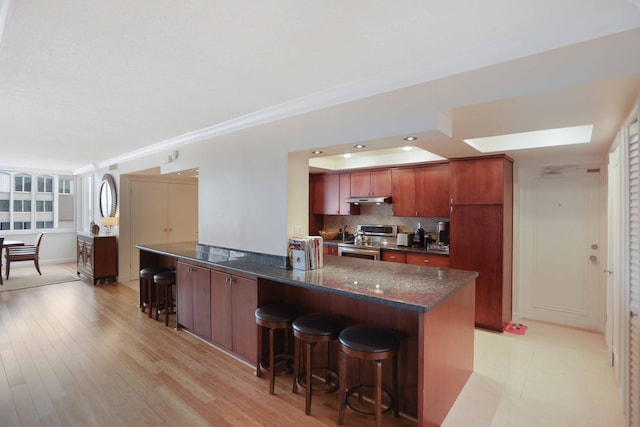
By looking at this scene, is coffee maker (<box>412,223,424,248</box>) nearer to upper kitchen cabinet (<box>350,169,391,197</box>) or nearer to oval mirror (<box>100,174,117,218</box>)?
upper kitchen cabinet (<box>350,169,391,197</box>)

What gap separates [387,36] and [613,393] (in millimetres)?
3176

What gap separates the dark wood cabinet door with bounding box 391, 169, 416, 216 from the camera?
16.2ft

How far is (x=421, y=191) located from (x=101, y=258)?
580 cm

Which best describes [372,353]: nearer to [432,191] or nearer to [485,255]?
[485,255]

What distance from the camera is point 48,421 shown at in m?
2.17

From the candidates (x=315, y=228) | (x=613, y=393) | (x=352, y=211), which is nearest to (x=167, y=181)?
(x=315, y=228)

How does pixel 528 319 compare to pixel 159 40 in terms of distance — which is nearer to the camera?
pixel 159 40

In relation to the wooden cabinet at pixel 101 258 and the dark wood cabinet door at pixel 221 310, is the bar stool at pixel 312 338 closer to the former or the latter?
the dark wood cabinet door at pixel 221 310

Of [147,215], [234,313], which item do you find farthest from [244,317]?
[147,215]

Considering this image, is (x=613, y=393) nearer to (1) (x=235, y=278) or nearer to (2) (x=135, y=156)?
(1) (x=235, y=278)

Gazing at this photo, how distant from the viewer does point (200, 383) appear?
267cm

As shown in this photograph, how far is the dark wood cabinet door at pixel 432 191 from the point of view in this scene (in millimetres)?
4629

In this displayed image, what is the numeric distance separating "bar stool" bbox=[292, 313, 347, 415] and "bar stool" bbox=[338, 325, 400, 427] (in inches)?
5.3

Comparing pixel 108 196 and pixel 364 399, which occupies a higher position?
pixel 108 196
